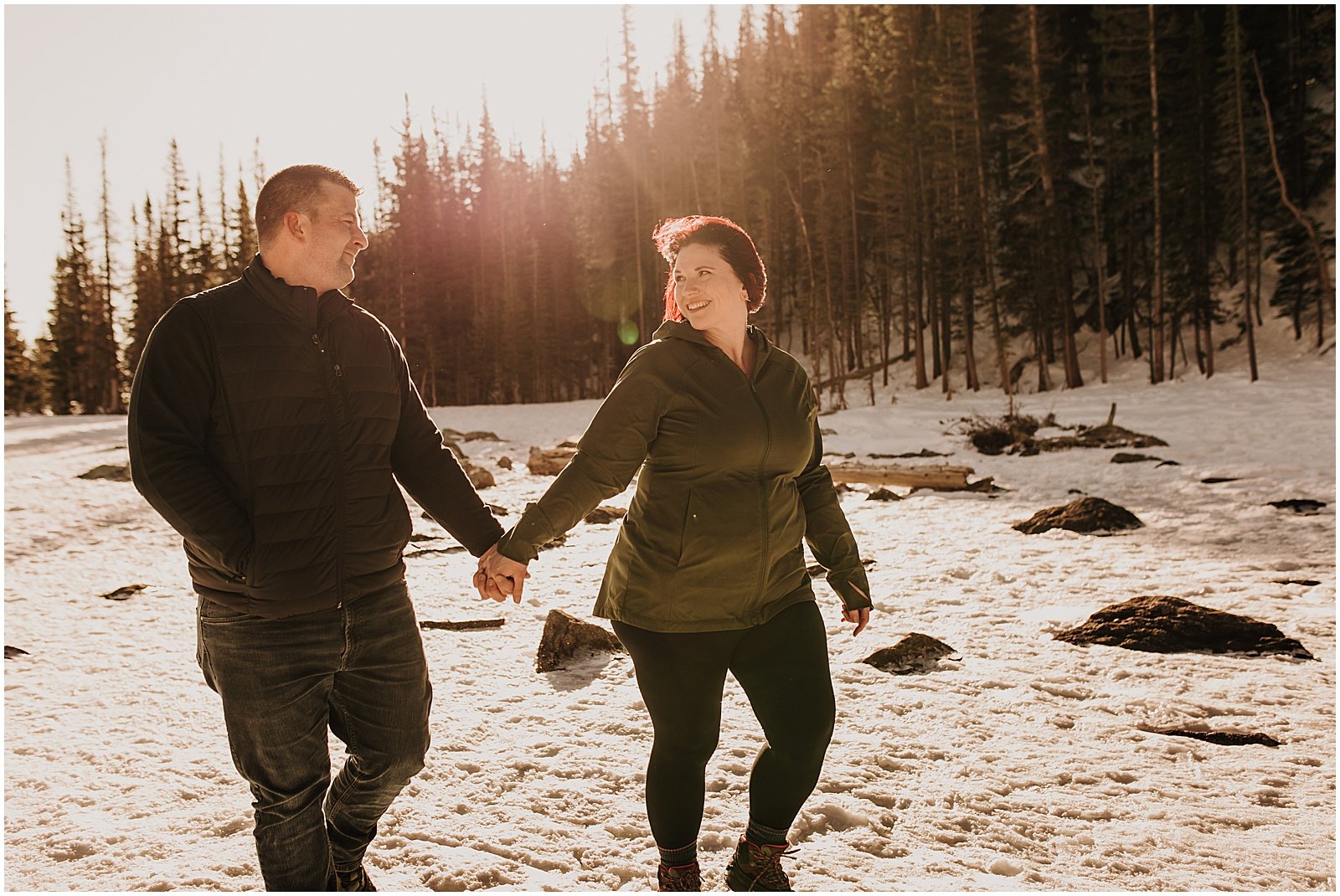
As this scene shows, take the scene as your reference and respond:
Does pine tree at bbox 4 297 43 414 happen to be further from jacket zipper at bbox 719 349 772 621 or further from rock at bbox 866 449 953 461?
jacket zipper at bbox 719 349 772 621

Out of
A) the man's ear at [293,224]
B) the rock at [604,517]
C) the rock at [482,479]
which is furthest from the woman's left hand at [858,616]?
the rock at [482,479]

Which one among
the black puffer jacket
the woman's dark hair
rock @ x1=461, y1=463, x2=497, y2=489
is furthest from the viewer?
rock @ x1=461, y1=463, x2=497, y2=489

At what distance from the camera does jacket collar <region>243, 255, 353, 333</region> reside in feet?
8.44

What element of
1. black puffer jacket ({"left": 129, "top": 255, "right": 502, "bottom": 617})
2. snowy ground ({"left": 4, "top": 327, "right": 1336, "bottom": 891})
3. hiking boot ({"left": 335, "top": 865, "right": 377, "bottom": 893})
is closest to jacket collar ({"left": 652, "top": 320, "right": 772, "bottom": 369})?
black puffer jacket ({"left": 129, "top": 255, "right": 502, "bottom": 617})

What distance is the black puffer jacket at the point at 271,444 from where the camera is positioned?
230 cm

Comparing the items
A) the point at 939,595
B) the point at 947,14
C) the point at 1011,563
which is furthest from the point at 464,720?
the point at 947,14

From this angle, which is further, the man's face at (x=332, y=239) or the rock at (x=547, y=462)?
the rock at (x=547, y=462)

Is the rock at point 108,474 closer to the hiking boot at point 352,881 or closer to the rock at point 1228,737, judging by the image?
the hiking boot at point 352,881

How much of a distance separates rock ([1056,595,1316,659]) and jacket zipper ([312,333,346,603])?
5441 mm

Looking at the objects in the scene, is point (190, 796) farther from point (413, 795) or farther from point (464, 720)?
point (464, 720)

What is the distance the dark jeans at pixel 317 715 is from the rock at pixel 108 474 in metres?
16.0

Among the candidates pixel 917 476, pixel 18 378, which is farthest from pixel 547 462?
pixel 18 378

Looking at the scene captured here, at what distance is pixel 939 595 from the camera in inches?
294

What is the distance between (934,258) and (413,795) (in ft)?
106
